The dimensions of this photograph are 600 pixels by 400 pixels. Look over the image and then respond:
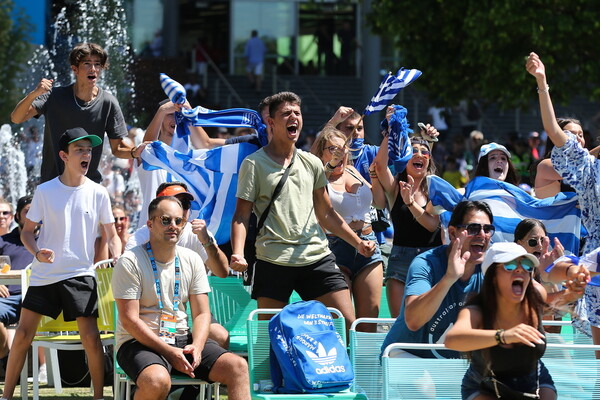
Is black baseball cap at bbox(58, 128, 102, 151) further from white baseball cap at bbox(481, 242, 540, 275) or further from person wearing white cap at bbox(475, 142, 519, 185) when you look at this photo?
white baseball cap at bbox(481, 242, 540, 275)

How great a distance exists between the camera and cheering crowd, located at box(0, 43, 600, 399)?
18.1ft

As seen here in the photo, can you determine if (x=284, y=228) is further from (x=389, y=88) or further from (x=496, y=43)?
(x=496, y=43)

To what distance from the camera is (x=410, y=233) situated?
7.94 m

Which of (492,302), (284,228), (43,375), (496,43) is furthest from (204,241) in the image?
(496,43)

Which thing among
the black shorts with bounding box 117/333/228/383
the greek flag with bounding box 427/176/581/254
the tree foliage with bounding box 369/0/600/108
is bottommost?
the black shorts with bounding box 117/333/228/383

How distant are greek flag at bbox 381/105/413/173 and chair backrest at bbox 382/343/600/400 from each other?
7.80 feet

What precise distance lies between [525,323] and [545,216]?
2.52 m

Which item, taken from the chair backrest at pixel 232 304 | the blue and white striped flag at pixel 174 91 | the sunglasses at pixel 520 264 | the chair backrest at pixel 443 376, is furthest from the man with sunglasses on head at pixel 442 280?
the blue and white striped flag at pixel 174 91

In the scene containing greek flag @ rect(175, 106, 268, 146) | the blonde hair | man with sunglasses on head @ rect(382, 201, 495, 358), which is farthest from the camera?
greek flag @ rect(175, 106, 268, 146)

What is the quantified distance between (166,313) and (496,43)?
13.8m

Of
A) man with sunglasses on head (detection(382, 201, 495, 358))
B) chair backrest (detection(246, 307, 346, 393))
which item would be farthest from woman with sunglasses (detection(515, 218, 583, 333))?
chair backrest (detection(246, 307, 346, 393))

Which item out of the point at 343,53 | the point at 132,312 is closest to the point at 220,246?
the point at 132,312

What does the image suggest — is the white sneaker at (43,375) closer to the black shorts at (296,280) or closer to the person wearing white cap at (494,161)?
the black shorts at (296,280)

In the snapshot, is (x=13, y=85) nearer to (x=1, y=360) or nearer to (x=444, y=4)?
(x=444, y=4)
